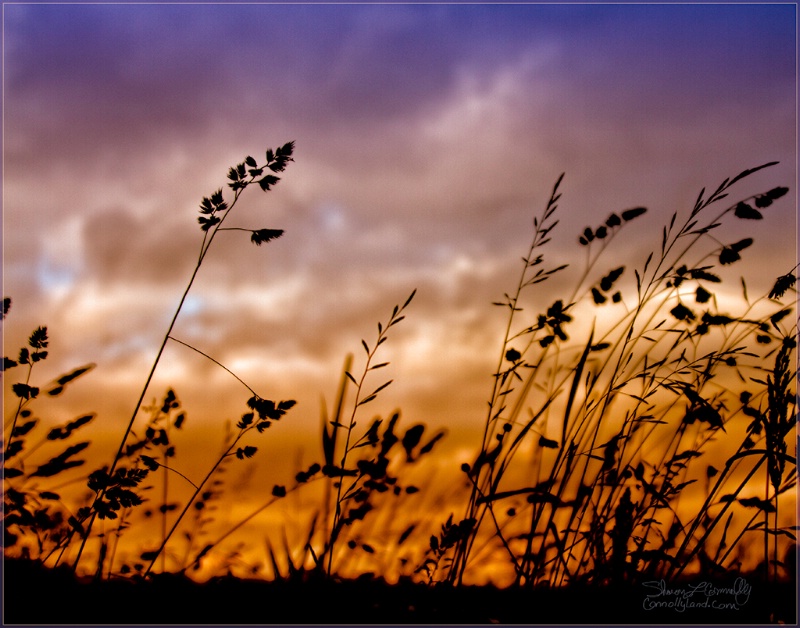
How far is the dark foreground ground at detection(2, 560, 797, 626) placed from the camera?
2252 millimetres

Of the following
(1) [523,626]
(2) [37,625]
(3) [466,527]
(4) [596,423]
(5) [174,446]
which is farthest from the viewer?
(5) [174,446]

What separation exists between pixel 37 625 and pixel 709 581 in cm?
219

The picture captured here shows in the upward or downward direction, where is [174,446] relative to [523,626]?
upward

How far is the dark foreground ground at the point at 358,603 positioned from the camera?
225 cm

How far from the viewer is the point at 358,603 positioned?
2373mm

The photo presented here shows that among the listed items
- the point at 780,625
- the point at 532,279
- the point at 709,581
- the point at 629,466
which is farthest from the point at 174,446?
the point at 780,625

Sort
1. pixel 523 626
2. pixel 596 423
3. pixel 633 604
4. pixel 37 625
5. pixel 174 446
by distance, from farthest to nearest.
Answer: pixel 174 446, pixel 596 423, pixel 633 604, pixel 523 626, pixel 37 625

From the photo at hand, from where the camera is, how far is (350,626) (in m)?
2.20

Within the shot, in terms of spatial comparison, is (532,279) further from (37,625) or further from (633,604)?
(37,625)

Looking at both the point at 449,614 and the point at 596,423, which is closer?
the point at 449,614

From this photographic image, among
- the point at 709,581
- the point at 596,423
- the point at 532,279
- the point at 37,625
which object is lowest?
the point at 37,625

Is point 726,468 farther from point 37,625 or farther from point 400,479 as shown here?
point 37,625

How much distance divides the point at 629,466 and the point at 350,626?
1257 mm

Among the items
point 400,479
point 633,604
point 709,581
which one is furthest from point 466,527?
point 709,581
